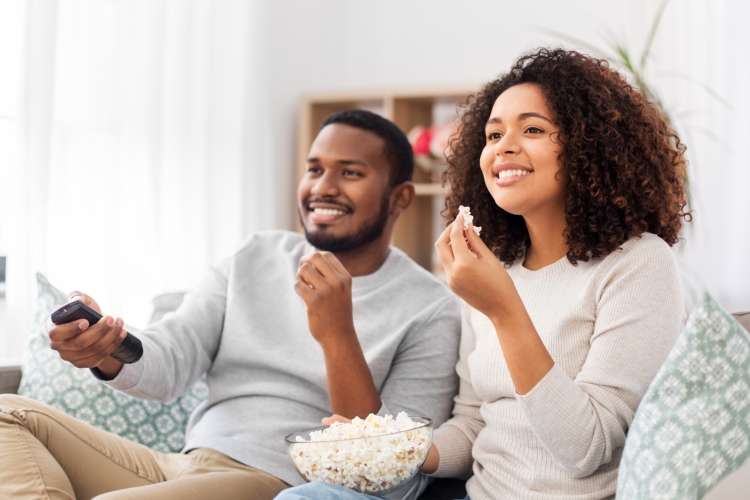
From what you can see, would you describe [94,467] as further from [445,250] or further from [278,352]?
[445,250]

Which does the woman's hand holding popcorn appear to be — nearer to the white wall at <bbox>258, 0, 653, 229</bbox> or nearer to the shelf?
the shelf

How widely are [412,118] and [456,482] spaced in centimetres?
214

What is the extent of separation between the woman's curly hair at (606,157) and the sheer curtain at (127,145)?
1426mm

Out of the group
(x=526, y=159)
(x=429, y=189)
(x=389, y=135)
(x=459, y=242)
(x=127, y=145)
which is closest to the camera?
(x=459, y=242)

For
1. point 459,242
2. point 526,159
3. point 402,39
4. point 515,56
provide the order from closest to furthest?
point 459,242
point 526,159
point 515,56
point 402,39

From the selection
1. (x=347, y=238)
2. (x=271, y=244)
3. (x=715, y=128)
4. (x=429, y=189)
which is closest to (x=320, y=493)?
(x=347, y=238)

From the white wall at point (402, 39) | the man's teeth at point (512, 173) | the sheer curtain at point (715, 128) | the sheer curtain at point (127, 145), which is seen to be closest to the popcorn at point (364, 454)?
the man's teeth at point (512, 173)

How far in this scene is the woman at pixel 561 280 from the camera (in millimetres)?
1271

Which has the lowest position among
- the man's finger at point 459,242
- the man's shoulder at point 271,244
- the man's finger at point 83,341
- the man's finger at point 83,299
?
the man's finger at point 83,341

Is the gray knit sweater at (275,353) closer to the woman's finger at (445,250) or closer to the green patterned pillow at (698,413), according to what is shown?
the woman's finger at (445,250)

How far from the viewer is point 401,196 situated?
6.35ft

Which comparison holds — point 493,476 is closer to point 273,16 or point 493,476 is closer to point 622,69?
point 622,69

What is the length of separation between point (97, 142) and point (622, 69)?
174 cm

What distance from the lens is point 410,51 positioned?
12.2 ft
